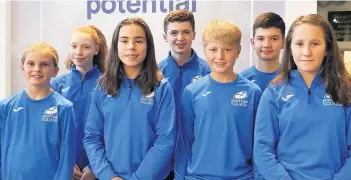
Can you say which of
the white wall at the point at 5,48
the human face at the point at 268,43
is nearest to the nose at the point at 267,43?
the human face at the point at 268,43

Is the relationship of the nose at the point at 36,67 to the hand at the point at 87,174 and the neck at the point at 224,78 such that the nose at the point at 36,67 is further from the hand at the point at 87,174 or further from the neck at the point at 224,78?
the neck at the point at 224,78

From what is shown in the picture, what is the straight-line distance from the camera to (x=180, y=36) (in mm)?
2928

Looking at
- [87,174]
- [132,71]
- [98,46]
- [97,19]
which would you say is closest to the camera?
[132,71]

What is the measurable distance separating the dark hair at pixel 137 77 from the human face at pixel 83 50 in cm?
51

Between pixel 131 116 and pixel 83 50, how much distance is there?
0.85m

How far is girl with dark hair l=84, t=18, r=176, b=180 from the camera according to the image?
2314mm

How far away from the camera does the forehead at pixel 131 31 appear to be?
242cm

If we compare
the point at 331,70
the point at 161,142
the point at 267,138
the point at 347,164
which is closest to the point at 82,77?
the point at 161,142

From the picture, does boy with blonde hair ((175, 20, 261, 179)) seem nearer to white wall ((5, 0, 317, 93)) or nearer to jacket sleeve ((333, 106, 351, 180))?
jacket sleeve ((333, 106, 351, 180))

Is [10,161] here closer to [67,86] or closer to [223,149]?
[67,86]

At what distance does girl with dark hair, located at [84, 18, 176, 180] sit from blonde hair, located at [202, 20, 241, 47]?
34 cm

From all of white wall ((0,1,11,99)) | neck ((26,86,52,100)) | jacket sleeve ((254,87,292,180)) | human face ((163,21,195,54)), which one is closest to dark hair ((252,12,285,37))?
human face ((163,21,195,54))

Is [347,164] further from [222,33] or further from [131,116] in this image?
[131,116]

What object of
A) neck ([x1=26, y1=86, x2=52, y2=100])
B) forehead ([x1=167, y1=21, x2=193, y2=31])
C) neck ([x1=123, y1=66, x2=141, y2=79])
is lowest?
neck ([x1=26, y1=86, x2=52, y2=100])
